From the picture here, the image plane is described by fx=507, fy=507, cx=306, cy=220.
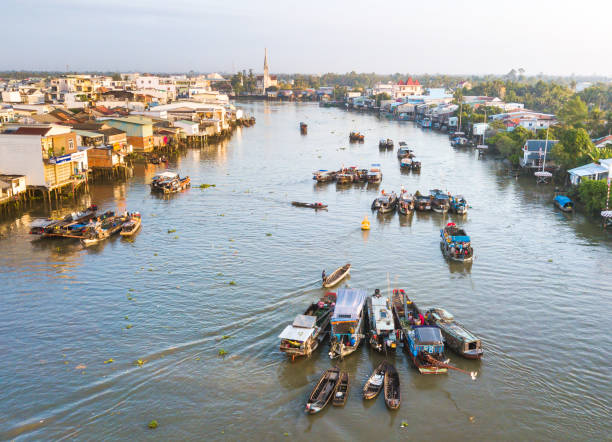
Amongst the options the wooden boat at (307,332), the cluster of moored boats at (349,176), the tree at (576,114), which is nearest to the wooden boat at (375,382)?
the wooden boat at (307,332)

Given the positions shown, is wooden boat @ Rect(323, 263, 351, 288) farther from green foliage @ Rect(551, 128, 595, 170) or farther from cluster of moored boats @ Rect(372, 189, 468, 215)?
green foliage @ Rect(551, 128, 595, 170)

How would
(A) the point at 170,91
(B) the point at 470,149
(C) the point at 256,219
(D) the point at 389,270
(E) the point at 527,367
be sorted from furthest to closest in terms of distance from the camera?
(A) the point at 170,91, (B) the point at 470,149, (C) the point at 256,219, (D) the point at 389,270, (E) the point at 527,367

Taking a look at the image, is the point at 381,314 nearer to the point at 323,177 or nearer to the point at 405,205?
the point at 405,205

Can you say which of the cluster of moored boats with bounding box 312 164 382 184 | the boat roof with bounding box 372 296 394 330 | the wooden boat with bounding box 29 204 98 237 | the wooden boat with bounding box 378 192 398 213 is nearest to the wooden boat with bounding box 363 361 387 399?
the boat roof with bounding box 372 296 394 330

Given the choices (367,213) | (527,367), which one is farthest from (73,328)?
(367,213)

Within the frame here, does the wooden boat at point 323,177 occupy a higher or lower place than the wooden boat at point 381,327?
higher

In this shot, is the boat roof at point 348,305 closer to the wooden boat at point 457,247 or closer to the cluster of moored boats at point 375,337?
the cluster of moored boats at point 375,337

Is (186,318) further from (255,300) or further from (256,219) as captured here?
(256,219)

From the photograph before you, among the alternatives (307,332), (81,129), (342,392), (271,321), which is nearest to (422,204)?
(271,321)
